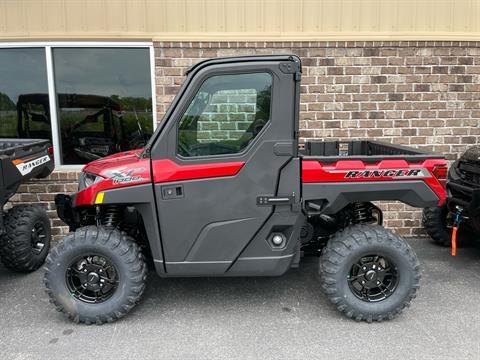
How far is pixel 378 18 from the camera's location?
5.24m

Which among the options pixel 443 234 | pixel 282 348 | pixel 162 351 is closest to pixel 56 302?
pixel 162 351

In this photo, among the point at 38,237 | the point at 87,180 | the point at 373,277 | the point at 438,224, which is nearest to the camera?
the point at 373,277

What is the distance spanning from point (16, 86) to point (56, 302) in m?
3.49

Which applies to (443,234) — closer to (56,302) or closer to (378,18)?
(378,18)

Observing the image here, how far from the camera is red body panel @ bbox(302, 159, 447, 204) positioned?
125 inches

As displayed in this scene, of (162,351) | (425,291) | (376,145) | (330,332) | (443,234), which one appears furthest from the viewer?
(443,234)

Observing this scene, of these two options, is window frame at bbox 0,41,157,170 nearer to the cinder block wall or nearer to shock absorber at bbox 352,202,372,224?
the cinder block wall

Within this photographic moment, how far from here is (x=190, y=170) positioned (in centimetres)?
311

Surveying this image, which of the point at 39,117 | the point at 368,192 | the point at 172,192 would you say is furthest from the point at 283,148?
the point at 39,117

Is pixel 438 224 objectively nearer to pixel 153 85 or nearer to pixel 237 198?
pixel 237 198

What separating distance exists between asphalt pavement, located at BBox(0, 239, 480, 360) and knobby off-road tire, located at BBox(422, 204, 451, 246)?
0.94m

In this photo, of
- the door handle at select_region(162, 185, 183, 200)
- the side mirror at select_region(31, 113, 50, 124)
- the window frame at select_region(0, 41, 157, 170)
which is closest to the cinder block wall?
the window frame at select_region(0, 41, 157, 170)

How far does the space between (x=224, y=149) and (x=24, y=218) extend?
8.49 ft

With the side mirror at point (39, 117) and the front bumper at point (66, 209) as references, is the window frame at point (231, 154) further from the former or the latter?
the side mirror at point (39, 117)
